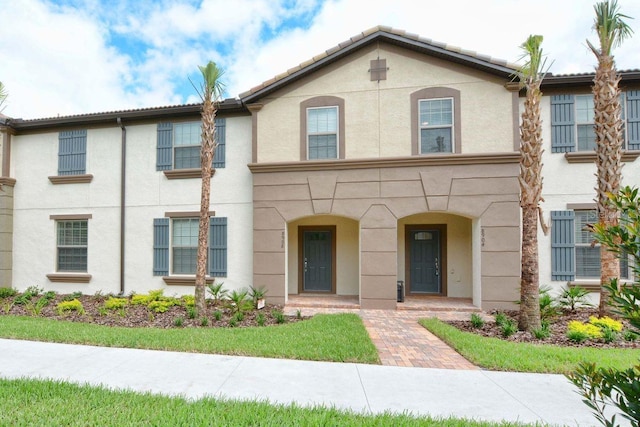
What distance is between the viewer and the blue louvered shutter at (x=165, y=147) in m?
11.0

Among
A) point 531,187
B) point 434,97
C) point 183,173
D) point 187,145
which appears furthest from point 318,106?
point 531,187

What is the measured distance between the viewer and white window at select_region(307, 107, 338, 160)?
32.7ft

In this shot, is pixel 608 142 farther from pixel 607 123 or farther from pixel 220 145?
Answer: pixel 220 145

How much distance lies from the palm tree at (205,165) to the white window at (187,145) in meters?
2.71

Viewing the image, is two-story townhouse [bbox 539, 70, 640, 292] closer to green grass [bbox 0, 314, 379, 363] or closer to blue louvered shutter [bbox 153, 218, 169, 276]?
green grass [bbox 0, 314, 379, 363]

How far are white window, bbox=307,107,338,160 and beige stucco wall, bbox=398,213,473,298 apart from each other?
351cm

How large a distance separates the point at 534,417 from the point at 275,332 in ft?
14.9

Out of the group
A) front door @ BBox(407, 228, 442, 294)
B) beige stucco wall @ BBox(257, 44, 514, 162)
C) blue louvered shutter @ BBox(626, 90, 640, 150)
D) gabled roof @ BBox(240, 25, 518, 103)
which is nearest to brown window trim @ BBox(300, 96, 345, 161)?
beige stucco wall @ BBox(257, 44, 514, 162)

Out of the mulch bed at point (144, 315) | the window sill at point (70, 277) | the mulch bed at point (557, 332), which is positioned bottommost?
the mulch bed at point (144, 315)

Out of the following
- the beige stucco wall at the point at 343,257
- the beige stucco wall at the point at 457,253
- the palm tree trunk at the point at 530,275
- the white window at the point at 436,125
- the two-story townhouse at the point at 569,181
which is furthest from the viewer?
the beige stucco wall at the point at 343,257

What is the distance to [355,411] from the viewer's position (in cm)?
371

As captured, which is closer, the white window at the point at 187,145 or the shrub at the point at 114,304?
the shrub at the point at 114,304

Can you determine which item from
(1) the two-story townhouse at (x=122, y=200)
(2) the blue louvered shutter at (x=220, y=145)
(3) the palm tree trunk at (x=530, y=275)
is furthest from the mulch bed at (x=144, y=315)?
(3) the palm tree trunk at (x=530, y=275)

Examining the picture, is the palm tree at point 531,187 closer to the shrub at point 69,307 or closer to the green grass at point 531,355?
the green grass at point 531,355
